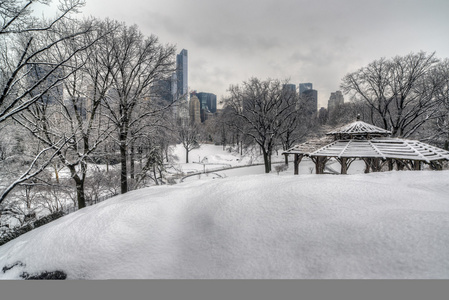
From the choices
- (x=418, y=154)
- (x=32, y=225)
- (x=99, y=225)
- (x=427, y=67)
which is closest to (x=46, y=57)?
(x=32, y=225)

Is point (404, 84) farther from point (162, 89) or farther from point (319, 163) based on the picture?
point (162, 89)

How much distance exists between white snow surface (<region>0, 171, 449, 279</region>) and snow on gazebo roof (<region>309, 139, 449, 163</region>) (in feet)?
26.4

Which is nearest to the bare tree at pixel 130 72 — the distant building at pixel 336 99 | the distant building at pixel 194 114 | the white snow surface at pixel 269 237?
the white snow surface at pixel 269 237

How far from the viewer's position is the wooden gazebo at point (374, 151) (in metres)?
9.51

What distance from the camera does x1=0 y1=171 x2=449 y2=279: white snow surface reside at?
1.96 meters

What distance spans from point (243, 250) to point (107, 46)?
1135 centimetres

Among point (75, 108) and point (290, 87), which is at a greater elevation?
point (290, 87)

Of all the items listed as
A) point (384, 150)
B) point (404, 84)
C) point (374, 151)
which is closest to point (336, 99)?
point (404, 84)

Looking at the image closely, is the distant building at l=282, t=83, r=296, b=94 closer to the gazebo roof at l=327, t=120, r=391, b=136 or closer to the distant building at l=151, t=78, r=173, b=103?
the gazebo roof at l=327, t=120, r=391, b=136

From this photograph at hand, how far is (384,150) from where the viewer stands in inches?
423

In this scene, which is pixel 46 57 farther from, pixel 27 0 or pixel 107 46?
pixel 27 0

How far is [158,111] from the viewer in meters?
10.5

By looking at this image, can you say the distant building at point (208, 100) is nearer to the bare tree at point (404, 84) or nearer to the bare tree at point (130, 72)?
the bare tree at point (404, 84)

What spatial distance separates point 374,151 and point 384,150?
657 mm
